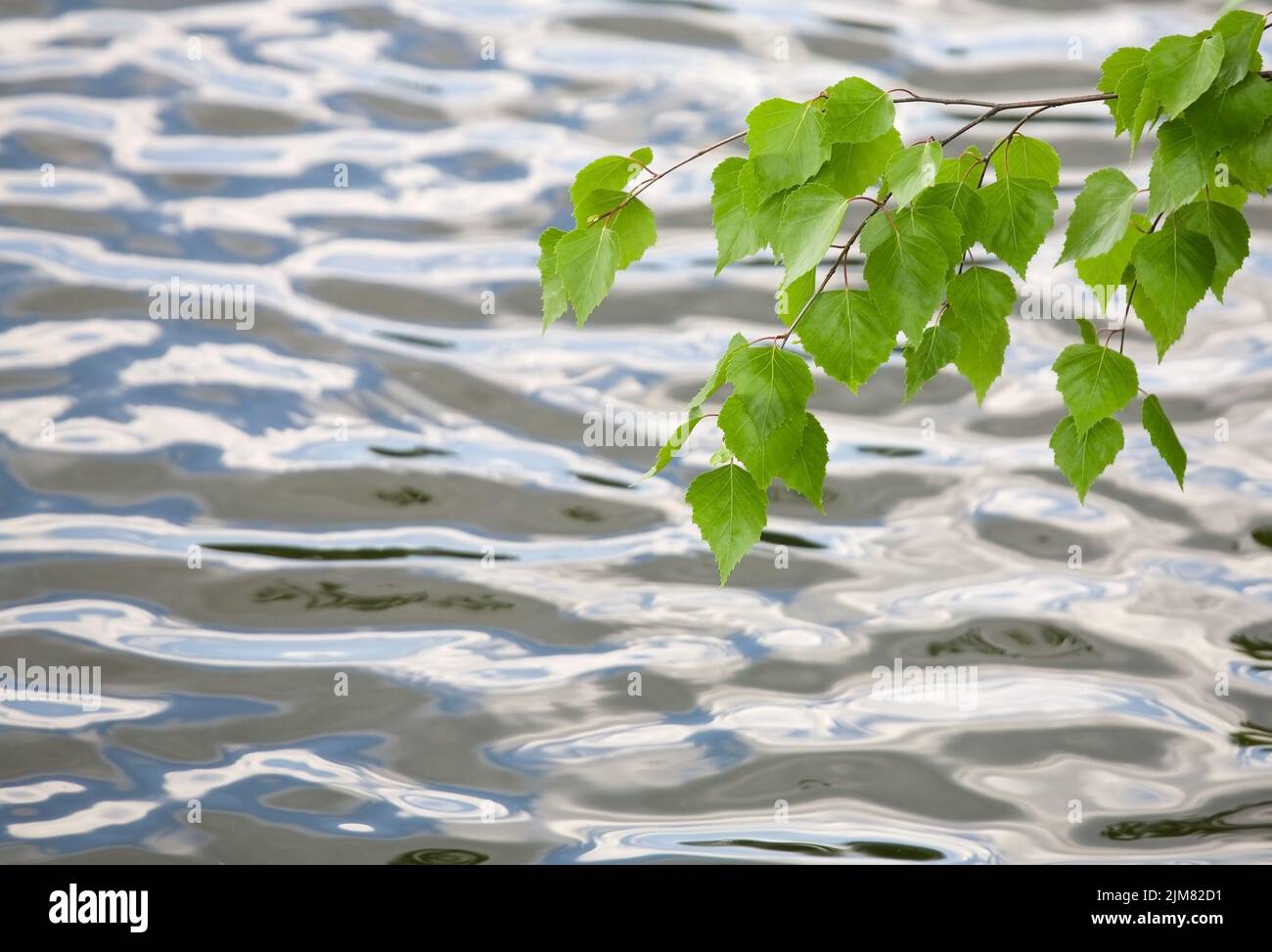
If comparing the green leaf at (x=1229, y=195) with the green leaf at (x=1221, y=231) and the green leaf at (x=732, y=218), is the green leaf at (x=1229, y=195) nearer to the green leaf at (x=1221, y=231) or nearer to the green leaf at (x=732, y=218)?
the green leaf at (x=1221, y=231)

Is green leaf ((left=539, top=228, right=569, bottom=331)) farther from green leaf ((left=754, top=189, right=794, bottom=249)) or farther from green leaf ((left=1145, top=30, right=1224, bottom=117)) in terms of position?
green leaf ((left=1145, top=30, right=1224, bottom=117))

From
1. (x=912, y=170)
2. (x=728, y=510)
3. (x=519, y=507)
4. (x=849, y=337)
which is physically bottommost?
(x=728, y=510)

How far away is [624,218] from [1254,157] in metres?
0.47

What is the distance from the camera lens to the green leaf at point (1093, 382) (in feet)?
3.07

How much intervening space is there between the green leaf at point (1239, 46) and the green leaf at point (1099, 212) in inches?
4.0

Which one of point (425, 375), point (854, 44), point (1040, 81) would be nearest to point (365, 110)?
point (425, 375)

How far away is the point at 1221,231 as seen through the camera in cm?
94

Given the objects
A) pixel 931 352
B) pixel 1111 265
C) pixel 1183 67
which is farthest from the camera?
pixel 1111 265

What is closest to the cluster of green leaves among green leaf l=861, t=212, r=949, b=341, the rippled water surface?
green leaf l=861, t=212, r=949, b=341

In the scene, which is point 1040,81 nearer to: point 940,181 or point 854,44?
point 854,44

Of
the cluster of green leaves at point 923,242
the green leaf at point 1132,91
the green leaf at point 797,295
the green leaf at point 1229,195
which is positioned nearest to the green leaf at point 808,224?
the cluster of green leaves at point 923,242

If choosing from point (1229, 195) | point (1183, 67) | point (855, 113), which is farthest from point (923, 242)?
point (1229, 195)

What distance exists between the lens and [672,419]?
3.10 metres

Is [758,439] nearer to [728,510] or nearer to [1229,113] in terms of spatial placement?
[728,510]
